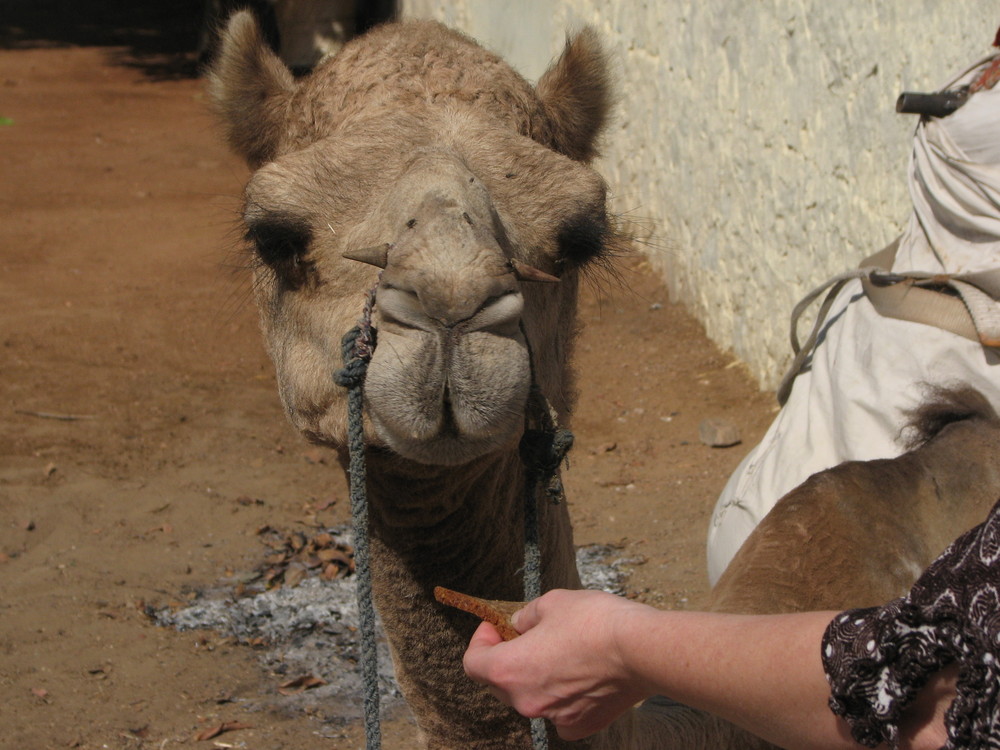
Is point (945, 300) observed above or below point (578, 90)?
below

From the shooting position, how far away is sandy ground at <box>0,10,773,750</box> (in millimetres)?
4957

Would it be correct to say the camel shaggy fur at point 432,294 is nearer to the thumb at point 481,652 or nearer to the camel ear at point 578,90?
the camel ear at point 578,90

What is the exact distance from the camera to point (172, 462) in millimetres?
7371

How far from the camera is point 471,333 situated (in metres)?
2.03

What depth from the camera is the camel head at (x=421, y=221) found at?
80.7 inches

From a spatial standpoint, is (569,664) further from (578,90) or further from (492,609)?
(578,90)

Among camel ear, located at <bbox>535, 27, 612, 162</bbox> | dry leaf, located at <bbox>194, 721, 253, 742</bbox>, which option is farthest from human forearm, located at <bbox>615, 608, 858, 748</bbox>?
dry leaf, located at <bbox>194, 721, 253, 742</bbox>

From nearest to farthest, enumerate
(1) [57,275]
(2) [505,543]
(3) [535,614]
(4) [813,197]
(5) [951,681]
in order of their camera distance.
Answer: (5) [951,681], (3) [535,614], (2) [505,543], (4) [813,197], (1) [57,275]

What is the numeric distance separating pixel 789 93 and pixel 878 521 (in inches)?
199

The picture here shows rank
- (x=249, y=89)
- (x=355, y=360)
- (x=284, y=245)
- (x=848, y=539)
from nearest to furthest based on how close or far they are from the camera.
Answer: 1. (x=355, y=360)
2. (x=284, y=245)
3. (x=848, y=539)
4. (x=249, y=89)

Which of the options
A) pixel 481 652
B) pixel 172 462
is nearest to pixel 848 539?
pixel 481 652

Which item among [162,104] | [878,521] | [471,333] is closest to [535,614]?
[471,333]

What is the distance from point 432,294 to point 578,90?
1.60 meters

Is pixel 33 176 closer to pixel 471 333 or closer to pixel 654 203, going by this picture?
pixel 654 203
